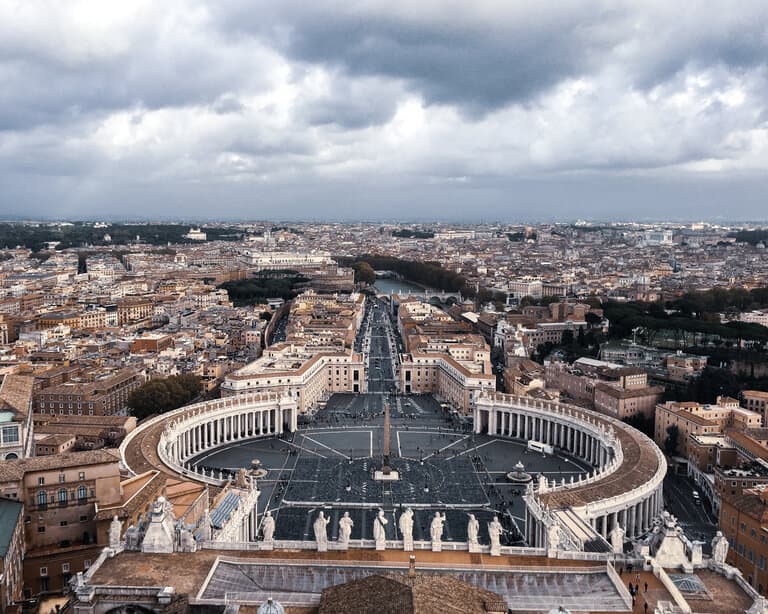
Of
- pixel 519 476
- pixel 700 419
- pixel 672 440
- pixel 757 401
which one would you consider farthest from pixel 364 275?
pixel 519 476

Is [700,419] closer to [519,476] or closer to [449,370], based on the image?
[519,476]

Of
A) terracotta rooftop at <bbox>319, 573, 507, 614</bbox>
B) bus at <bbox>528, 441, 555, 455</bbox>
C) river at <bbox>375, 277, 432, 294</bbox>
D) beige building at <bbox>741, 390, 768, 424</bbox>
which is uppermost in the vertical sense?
terracotta rooftop at <bbox>319, 573, 507, 614</bbox>

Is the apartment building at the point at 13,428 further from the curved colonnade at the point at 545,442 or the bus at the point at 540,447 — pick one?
Answer: the bus at the point at 540,447

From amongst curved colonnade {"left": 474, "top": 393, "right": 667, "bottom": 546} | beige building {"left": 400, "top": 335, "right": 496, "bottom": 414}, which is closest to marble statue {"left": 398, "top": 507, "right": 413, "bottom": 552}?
curved colonnade {"left": 474, "top": 393, "right": 667, "bottom": 546}

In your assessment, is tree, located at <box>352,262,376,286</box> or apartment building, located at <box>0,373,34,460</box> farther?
tree, located at <box>352,262,376,286</box>

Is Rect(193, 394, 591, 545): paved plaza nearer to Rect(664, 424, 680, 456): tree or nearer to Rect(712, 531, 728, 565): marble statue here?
Rect(664, 424, 680, 456): tree

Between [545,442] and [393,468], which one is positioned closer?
[393,468]
